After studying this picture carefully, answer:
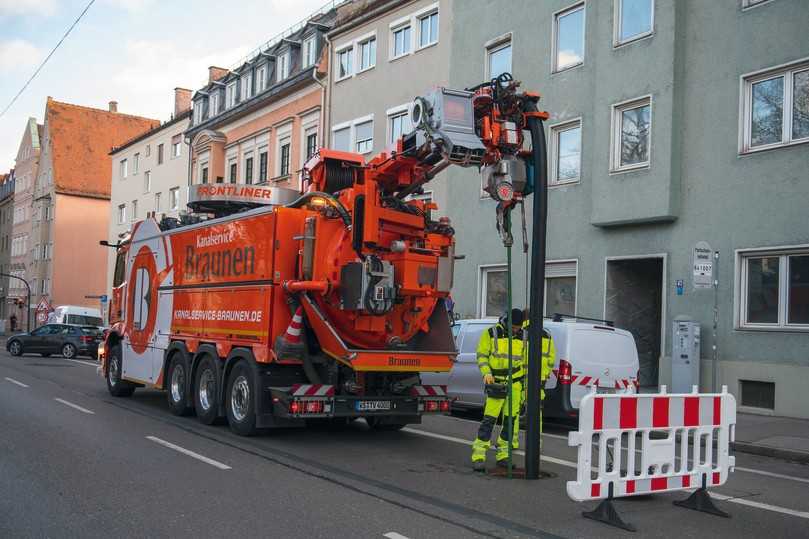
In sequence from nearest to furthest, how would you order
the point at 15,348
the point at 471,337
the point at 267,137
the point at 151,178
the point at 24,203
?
the point at 471,337 < the point at 15,348 < the point at 267,137 < the point at 151,178 < the point at 24,203

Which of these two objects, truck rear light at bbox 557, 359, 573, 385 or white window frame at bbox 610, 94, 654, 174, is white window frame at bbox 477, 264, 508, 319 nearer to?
white window frame at bbox 610, 94, 654, 174

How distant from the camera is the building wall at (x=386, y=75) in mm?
25391

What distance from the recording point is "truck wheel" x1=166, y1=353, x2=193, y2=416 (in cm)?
1288

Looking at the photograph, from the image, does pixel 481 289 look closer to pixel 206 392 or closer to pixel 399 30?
pixel 399 30

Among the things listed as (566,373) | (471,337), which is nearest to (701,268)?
(566,373)

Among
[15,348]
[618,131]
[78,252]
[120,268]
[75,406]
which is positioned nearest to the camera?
[75,406]

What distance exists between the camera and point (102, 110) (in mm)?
73625

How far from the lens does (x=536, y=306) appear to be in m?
8.67

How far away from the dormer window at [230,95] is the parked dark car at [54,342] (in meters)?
12.9

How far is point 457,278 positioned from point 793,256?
1003 centimetres

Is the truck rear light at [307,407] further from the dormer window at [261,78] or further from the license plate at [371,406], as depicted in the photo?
the dormer window at [261,78]

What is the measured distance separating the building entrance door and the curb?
23.2 ft

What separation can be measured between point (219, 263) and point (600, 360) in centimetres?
584

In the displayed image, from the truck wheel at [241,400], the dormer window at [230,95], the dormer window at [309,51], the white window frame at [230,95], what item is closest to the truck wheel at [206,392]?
the truck wheel at [241,400]
